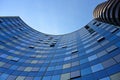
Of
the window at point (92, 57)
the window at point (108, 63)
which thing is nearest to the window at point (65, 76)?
the window at point (92, 57)

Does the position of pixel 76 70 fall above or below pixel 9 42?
below

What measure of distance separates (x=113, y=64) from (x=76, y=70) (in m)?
7.40

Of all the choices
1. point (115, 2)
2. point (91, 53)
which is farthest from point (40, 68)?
point (115, 2)

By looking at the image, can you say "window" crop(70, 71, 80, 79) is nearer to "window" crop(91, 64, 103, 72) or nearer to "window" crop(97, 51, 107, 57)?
"window" crop(91, 64, 103, 72)

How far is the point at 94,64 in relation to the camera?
29.2 meters

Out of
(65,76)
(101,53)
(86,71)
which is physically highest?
(101,53)

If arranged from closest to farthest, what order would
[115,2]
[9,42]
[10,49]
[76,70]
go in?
[115,2] < [76,70] < [10,49] < [9,42]

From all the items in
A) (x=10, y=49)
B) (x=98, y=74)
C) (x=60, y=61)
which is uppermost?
(x=10, y=49)

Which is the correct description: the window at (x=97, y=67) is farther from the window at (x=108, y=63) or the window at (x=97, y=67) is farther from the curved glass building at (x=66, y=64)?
the window at (x=108, y=63)

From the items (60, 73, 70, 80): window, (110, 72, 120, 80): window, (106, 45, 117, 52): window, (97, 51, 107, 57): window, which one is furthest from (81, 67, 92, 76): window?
(110, 72, 120, 80): window

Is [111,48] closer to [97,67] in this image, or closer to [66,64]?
[97,67]

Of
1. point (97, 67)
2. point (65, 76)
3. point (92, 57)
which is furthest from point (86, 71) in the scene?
point (92, 57)

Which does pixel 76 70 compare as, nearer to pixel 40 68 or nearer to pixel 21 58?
pixel 40 68

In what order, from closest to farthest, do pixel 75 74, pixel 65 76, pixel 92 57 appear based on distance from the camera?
1. pixel 75 74
2. pixel 65 76
3. pixel 92 57
